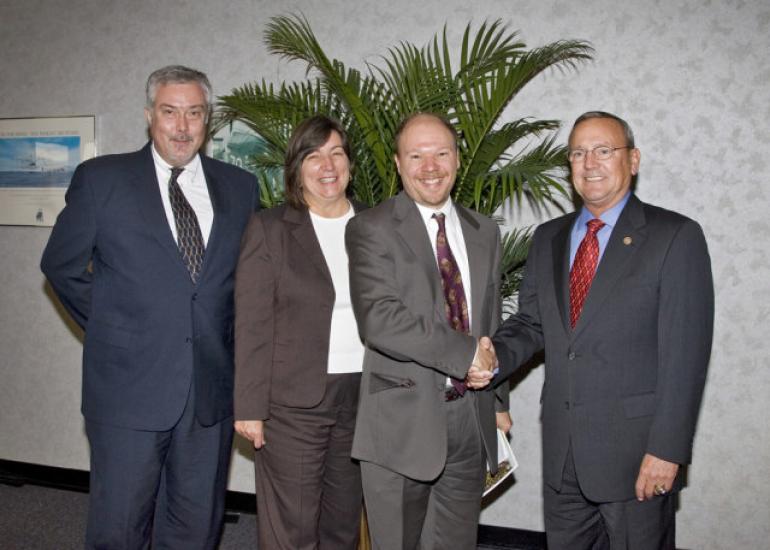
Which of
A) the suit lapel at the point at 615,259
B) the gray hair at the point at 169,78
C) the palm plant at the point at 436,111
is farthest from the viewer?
the palm plant at the point at 436,111

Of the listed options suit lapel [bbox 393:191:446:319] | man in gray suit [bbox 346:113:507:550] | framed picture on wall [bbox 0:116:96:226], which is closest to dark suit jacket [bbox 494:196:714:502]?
man in gray suit [bbox 346:113:507:550]

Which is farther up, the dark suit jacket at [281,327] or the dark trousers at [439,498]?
the dark suit jacket at [281,327]

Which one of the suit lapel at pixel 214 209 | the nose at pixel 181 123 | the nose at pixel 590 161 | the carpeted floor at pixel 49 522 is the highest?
the nose at pixel 181 123

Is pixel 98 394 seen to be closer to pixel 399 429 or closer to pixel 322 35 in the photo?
pixel 399 429

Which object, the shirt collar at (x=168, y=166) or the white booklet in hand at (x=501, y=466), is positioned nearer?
the white booklet in hand at (x=501, y=466)

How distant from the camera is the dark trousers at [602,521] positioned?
2.03 m

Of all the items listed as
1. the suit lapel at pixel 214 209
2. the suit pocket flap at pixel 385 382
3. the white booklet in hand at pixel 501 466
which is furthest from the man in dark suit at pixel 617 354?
the suit lapel at pixel 214 209

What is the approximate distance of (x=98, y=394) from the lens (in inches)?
90.3

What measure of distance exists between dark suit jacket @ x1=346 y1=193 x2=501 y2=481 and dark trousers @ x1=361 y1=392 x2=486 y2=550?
0.05 m

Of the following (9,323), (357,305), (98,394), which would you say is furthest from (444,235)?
(9,323)

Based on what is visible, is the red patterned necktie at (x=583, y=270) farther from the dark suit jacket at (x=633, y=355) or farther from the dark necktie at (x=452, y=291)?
the dark necktie at (x=452, y=291)

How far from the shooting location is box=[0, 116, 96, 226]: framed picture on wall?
3.90 metres

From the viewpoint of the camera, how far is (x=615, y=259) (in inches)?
81.0

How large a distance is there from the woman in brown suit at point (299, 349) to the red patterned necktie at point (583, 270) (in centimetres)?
77
